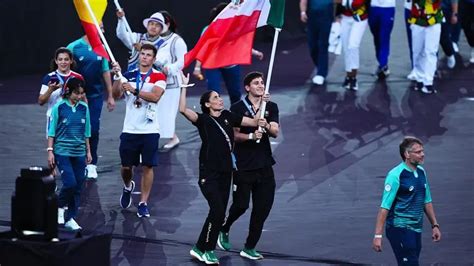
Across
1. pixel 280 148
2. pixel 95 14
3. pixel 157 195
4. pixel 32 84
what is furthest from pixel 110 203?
pixel 32 84

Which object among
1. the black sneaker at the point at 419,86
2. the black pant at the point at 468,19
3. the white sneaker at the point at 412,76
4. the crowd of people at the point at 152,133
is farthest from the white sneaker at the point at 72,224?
the black pant at the point at 468,19

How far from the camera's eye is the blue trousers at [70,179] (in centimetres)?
1299

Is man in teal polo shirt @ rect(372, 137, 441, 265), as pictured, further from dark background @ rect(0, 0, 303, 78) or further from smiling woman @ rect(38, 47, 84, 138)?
dark background @ rect(0, 0, 303, 78)

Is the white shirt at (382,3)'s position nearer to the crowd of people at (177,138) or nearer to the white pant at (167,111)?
the crowd of people at (177,138)

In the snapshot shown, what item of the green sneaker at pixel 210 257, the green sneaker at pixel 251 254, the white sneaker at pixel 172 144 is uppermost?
the green sneaker at pixel 210 257

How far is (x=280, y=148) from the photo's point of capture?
1675cm

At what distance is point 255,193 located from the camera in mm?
12508

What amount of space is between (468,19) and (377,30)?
2.05m

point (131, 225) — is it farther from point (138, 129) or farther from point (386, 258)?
point (386, 258)

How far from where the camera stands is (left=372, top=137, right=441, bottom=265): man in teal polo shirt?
1105 cm

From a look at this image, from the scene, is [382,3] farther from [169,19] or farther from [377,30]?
[169,19]

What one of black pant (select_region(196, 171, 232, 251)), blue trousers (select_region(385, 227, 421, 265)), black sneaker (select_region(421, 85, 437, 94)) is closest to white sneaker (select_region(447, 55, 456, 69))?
black sneaker (select_region(421, 85, 437, 94))

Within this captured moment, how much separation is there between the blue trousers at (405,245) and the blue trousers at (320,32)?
908 centimetres

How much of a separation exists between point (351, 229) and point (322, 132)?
416 cm
